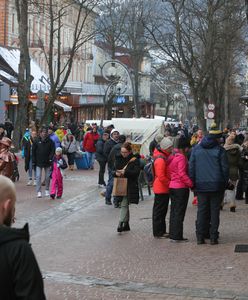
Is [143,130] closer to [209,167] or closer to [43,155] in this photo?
[43,155]

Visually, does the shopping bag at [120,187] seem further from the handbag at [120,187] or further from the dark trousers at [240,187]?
the dark trousers at [240,187]

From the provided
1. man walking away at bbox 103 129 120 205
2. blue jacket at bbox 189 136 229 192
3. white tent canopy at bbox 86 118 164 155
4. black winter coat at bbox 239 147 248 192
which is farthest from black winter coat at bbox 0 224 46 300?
white tent canopy at bbox 86 118 164 155

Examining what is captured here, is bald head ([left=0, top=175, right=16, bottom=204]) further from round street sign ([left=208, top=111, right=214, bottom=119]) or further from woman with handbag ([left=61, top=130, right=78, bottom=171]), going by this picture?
round street sign ([left=208, top=111, right=214, bottom=119])

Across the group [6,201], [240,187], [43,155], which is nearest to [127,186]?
[43,155]

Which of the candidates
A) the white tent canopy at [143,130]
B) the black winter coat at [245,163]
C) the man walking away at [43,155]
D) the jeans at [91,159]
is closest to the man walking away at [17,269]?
the black winter coat at [245,163]

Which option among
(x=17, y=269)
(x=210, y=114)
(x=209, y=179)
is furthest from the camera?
(x=210, y=114)

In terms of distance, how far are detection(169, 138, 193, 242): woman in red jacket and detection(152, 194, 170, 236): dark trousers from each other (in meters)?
0.37

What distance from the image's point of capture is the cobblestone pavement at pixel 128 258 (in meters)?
7.57

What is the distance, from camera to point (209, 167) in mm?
10555

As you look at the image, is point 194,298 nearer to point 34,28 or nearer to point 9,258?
point 9,258

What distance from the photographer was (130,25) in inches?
2299

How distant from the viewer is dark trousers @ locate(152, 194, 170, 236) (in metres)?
11.3

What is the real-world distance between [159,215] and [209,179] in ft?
4.07

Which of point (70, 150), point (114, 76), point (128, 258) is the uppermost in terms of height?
point (114, 76)
